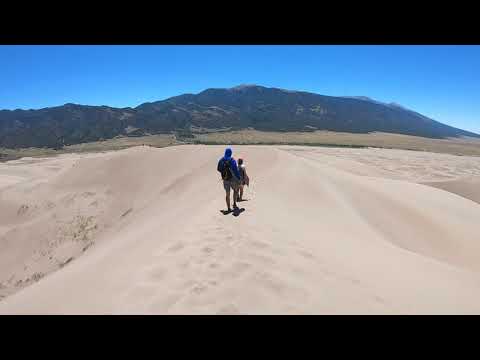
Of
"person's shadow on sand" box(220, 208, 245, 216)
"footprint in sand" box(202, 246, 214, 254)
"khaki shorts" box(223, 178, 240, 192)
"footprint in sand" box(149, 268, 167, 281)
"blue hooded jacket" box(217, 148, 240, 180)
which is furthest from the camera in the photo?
"khaki shorts" box(223, 178, 240, 192)

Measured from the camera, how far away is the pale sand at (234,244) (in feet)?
13.3

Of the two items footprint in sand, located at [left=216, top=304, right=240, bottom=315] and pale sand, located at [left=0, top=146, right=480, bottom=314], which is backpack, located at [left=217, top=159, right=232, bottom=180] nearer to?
pale sand, located at [left=0, top=146, right=480, bottom=314]

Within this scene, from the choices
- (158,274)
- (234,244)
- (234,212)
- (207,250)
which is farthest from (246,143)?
(158,274)

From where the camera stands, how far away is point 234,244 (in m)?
5.19

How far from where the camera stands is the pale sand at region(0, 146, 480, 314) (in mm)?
4055

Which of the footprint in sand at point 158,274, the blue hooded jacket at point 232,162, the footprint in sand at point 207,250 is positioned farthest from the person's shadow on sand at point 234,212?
the footprint in sand at point 158,274

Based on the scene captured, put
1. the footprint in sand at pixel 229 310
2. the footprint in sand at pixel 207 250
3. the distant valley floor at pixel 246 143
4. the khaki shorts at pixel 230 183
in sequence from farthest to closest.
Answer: the distant valley floor at pixel 246 143 < the khaki shorts at pixel 230 183 < the footprint in sand at pixel 207 250 < the footprint in sand at pixel 229 310

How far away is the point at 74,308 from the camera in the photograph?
4398 mm

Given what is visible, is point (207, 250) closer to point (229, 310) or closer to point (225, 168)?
point (229, 310)

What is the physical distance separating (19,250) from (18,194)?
22.3ft

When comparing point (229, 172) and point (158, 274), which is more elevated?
point (229, 172)

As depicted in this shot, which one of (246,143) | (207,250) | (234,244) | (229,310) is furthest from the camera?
(246,143)

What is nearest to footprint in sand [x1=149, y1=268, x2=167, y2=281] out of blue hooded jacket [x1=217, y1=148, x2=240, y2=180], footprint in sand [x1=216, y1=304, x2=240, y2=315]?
footprint in sand [x1=216, y1=304, x2=240, y2=315]

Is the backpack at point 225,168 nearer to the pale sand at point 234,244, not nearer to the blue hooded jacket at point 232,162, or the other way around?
the blue hooded jacket at point 232,162
